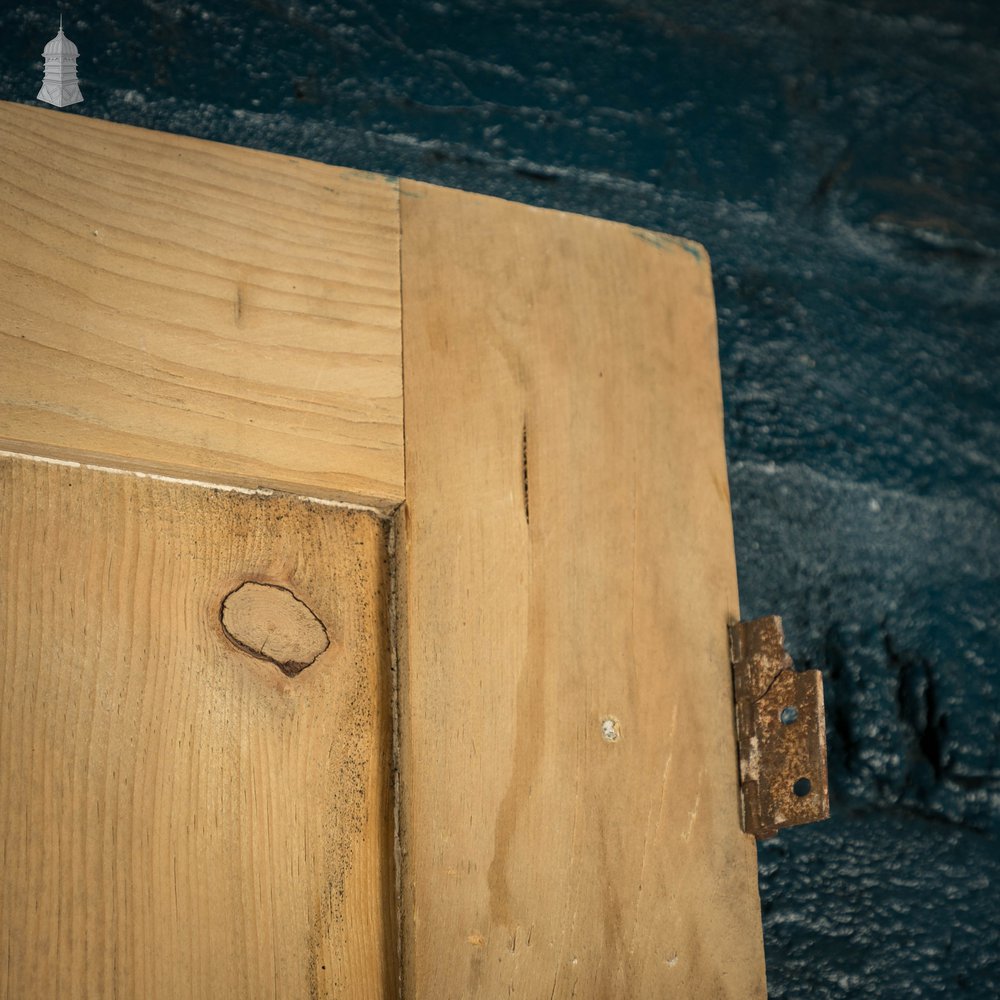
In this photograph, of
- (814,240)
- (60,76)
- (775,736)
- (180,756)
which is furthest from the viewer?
(814,240)

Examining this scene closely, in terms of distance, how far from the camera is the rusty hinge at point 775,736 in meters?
0.73

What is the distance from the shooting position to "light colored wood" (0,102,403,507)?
62 cm

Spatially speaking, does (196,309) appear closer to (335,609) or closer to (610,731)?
(335,609)

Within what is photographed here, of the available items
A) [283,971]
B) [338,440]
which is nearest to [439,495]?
[338,440]

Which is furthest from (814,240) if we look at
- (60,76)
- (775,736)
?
(60,76)

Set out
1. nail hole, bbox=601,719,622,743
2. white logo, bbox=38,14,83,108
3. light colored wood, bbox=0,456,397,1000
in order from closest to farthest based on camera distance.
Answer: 1. light colored wood, bbox=0,456,397,1000
2. nail hole, bbox=601,719,622,743
3. white logo, bbox=38,14,83,108

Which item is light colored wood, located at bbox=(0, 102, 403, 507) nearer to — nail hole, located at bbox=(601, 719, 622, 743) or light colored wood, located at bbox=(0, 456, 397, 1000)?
light colored wood, located at bbox=(0, 456, 397, 1000)

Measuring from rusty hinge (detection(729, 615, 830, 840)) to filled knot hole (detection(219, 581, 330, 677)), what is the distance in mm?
292

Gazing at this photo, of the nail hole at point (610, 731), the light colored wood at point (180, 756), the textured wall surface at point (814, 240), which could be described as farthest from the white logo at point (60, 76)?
the nail hole at point (610, 731)

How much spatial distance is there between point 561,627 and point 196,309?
30cm

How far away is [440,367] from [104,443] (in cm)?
22

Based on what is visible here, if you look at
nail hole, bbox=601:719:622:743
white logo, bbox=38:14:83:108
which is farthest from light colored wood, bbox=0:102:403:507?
white logo, bbox=38:14:83:108

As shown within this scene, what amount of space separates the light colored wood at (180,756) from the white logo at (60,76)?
0.50 metres

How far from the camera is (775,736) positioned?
2.46 ft
